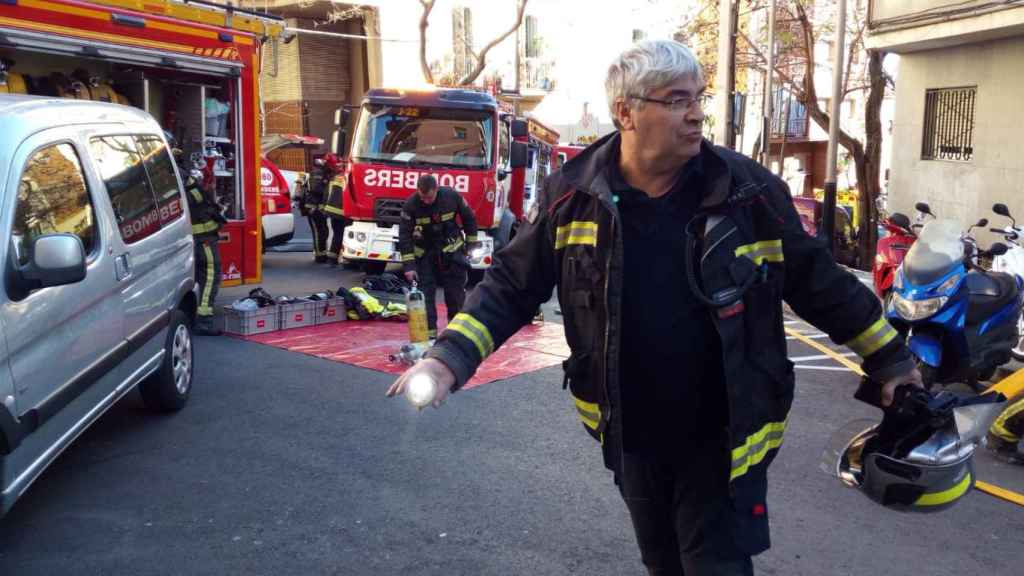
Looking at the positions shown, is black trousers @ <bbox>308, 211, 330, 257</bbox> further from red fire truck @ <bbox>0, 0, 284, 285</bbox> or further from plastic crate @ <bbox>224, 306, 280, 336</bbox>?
plastic crate @ <bbox>224, 306, 280, 336</bbox>

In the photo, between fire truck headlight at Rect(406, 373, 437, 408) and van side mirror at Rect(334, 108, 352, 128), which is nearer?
fire truck headlight at Rect(406, 373, 437, 408)

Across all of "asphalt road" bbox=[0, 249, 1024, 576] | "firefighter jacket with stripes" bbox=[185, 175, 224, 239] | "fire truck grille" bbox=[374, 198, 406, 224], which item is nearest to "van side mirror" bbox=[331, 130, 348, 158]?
"fire truck grille" bbox=[374, 198, 406, 224]

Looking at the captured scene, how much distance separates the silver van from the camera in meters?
3.91

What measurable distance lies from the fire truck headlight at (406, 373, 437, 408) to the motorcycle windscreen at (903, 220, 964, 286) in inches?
154

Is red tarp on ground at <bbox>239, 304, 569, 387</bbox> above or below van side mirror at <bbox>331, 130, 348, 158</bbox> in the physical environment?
below

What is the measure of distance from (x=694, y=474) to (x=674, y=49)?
1.13m

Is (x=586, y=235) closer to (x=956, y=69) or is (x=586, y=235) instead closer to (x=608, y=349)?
(x=608, y=349)

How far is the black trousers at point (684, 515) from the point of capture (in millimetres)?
2619

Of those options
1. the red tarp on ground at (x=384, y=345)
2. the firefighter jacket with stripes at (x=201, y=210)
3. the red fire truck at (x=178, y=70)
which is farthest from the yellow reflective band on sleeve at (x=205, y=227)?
the red tarp on ground at (x=384, y=345)

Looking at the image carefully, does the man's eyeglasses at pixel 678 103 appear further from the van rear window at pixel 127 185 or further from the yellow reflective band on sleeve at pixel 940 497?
the van rear window at pixel 127 185

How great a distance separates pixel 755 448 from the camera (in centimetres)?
257

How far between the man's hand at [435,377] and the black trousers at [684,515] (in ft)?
1.79

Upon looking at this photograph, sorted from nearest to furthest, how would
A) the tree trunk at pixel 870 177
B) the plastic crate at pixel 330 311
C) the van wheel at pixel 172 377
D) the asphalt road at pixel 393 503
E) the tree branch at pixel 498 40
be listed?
the asphalt road at pixel 393 503
the van wheel at pixel 172 377
the plastic crate at pixel 330 311
the tree trunk at pixel 870 177
the tree branch at pixel 498 40

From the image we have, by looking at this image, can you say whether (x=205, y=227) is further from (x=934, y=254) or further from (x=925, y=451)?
(x=925, y=451)
